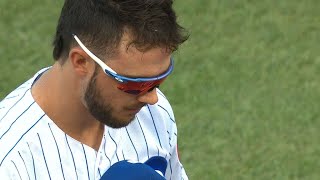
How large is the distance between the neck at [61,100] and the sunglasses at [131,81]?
0.12 metres

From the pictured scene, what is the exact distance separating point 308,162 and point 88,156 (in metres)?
2.98

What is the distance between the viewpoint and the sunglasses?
107 inches

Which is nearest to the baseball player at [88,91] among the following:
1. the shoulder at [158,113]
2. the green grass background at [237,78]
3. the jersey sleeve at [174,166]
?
the shoulder at [158,113]

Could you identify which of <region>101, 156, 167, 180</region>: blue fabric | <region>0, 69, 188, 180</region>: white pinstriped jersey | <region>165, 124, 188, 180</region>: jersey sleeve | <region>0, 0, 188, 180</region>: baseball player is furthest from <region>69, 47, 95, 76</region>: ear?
<region>165, 124, 188, 180</region>: jersey sleeve

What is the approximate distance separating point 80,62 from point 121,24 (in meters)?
0.19

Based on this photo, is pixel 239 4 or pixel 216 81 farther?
pixel 239 4

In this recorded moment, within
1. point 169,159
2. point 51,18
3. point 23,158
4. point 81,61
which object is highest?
point 81,61

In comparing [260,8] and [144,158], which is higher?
[144,158]

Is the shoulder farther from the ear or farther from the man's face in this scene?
the ear

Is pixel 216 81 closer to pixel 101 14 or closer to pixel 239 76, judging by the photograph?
pixel 239 76

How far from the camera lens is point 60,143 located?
9.21ft

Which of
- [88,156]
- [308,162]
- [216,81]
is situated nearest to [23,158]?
[88,156]

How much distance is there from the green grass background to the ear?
9.33 ft

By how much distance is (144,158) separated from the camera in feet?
9.82
